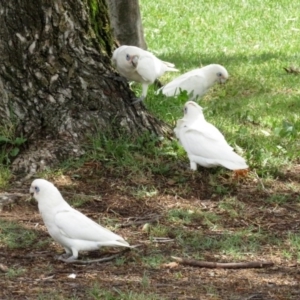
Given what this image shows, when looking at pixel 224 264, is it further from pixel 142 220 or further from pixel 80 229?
pixel 142 220

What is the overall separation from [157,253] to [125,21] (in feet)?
17.7

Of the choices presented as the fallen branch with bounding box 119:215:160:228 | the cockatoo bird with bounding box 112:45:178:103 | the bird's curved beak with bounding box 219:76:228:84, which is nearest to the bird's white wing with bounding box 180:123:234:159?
the fallen branch with bounding box 119:215:160:228

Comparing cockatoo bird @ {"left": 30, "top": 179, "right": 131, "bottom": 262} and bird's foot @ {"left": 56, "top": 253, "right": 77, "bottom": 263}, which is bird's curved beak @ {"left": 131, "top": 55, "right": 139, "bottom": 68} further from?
bird's foot @ {"left": 56, "top": 253, "right": 77, "bottom": 263}

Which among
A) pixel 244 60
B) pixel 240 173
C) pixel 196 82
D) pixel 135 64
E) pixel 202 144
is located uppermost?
pixel 244 60

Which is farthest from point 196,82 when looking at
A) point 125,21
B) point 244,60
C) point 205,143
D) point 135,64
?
point 205,143

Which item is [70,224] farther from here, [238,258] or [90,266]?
[238,258]

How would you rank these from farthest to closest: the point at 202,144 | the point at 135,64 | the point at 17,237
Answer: the point at 135,64, the point at 202,144, the point at 17,237

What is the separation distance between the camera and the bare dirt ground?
4984mm

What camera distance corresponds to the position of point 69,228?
212 inches

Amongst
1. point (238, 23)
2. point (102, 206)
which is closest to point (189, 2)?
point (238, 23)

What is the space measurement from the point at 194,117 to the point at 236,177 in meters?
0.69

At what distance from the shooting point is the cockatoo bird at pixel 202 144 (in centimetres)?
680

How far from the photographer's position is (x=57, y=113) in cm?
712

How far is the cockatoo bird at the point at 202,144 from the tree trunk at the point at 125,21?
333 centimetres
